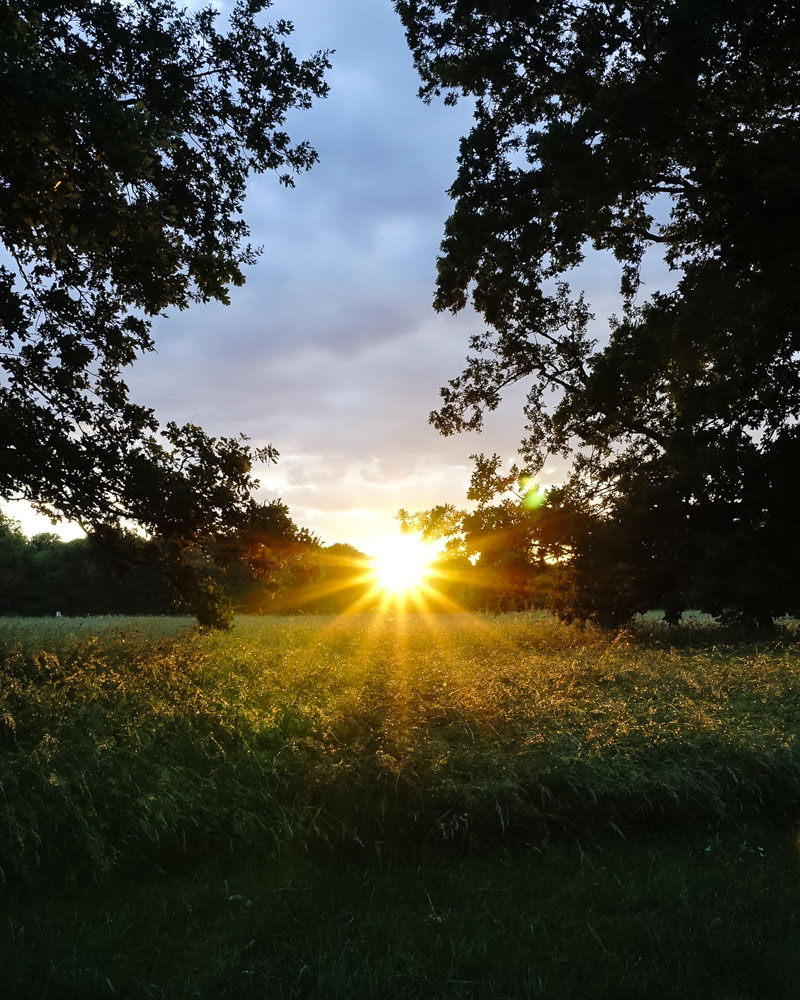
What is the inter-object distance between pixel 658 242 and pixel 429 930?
50.1ft

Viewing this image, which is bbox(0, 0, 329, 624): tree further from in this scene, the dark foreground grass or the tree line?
the dark foreground grass

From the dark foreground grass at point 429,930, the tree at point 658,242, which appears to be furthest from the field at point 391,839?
the tree at point 658,242

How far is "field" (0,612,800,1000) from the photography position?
3.38 metres

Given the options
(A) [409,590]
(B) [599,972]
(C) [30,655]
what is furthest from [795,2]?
(A) [409,590]

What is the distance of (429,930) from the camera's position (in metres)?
3.72

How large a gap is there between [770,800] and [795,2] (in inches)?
477

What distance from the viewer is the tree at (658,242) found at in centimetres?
1053

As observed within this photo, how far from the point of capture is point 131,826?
4.73 m

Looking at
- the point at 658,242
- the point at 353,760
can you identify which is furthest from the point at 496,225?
the point at 353,760

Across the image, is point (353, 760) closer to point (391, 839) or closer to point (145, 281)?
point (391, 839)

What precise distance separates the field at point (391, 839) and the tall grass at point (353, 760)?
0.08ft

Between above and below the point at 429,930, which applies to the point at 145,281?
above

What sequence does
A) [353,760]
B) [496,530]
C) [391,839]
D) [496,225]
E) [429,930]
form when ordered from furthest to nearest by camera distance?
[496,530] → [496,225] → [353,760] → [391,839] → [429,930]

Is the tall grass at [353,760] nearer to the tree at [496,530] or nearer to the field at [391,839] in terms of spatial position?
the field at [391,839]
